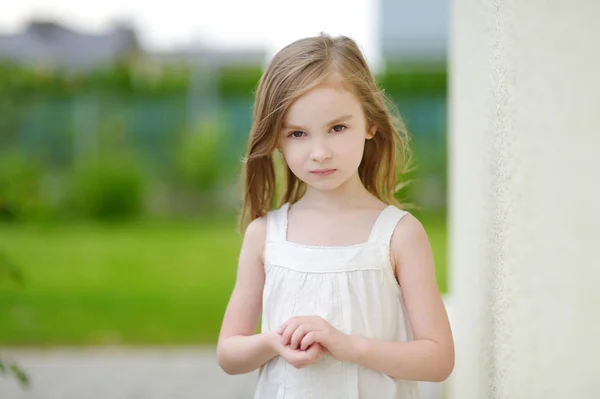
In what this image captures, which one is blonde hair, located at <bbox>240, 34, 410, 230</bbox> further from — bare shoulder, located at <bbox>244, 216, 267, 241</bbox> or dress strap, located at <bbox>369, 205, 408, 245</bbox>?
dress strap, located at <bbox>369, 205, 408, 245</bbox>

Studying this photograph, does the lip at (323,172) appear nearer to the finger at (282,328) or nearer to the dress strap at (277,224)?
the dress strap at (277,224)

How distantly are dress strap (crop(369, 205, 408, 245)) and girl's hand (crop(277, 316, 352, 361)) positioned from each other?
23 centimetres

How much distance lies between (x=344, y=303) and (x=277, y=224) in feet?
0.88

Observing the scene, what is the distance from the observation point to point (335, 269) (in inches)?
74.3

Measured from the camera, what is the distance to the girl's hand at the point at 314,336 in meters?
1.76

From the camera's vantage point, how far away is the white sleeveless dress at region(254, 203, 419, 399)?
1.88 meters

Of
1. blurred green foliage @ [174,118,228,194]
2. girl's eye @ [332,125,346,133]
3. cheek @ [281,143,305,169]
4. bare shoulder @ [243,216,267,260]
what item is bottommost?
blurred green foliage @ [174,118,228,194]

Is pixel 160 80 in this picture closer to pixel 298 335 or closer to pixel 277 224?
pixel 277 224

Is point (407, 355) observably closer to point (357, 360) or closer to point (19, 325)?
point (357, 360)

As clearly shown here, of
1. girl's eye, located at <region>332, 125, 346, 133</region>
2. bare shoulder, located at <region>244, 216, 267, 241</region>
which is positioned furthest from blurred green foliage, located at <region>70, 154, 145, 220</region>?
girl's eye, located at <region>332, 125, 346, 133</region>

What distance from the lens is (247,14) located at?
14.7m

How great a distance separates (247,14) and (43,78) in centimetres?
341

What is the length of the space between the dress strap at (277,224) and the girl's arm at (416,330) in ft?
0.83

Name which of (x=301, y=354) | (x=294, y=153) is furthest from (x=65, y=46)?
(x=301, y=354)
